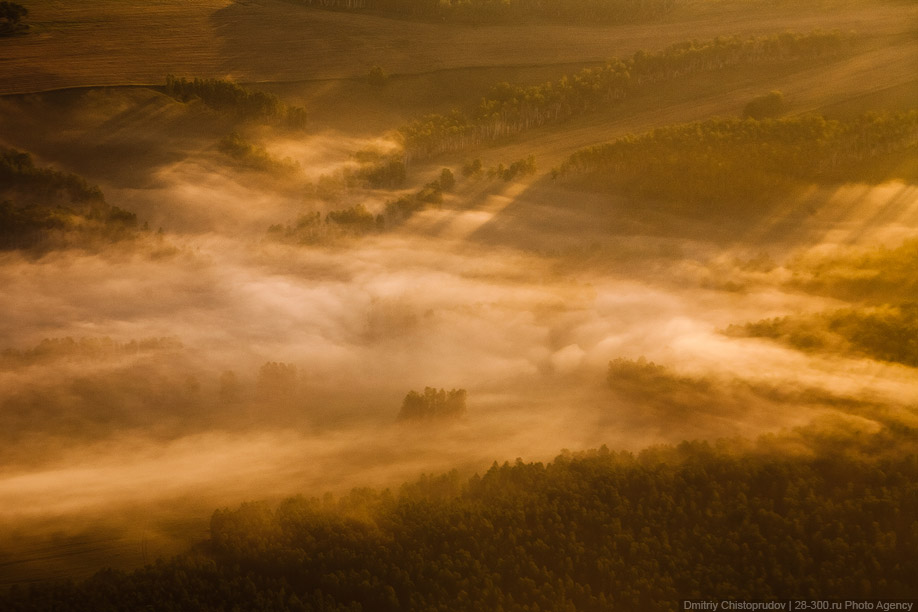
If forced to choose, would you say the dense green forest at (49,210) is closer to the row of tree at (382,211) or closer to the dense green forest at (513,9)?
the row of tree at (382,211)

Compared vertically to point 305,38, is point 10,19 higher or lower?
lower

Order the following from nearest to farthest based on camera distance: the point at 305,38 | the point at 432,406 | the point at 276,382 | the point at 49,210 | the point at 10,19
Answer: the point at 432,406, the point at 276,382, the point at 49,210, the point at 10,19, the point at 305,38

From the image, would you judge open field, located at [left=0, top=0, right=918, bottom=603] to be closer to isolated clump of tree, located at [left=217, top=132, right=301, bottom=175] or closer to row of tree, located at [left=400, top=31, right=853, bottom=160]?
isolated clump of tree, located at [left=217, top=132, right=301, bottom=175]

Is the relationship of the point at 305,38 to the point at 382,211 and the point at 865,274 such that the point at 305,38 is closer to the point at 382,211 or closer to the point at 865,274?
the point at 382,211

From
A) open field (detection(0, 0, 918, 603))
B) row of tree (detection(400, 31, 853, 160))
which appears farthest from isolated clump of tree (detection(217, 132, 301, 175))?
row of tree (detection(400, 31, 853, 160))

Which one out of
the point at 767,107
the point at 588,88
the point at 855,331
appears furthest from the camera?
the point at 588,88

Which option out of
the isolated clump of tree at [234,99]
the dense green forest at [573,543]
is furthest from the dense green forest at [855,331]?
the isolated clump of tree at [234,99]

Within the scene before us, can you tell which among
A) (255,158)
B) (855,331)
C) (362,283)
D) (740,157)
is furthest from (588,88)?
(855,331)

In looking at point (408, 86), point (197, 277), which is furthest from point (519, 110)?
point (197, 277)
